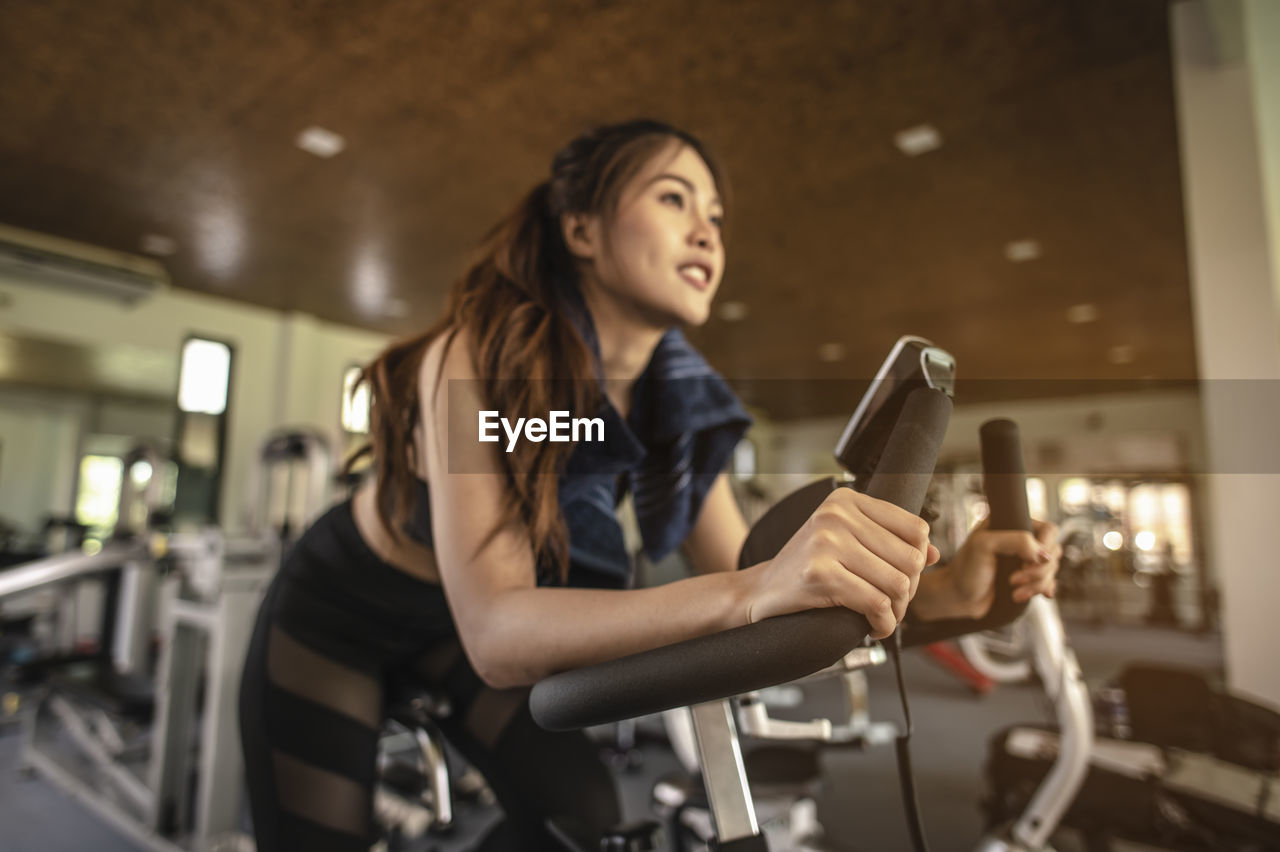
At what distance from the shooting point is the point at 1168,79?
3203mm

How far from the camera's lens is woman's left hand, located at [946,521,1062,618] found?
551 mm

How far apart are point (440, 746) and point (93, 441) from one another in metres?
8.18

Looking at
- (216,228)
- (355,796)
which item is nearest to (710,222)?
(355,796)

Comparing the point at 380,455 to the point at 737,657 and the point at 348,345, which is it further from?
the point at 348,345

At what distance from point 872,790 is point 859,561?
2.88 meters

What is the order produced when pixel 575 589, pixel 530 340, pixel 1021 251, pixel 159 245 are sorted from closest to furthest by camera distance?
1. pixel 575 589
2. pixel 530 340
3. pixel 1021 251
4. pixel 159 245

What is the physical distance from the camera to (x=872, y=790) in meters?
2.81

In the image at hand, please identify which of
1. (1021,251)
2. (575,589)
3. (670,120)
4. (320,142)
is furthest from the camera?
(1021,251)

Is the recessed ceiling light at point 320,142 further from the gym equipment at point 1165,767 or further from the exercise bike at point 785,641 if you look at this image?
the exercise bike at point 785,641

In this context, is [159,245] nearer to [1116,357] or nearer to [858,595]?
[1116,357]

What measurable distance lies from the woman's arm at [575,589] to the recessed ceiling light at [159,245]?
5.84 meters

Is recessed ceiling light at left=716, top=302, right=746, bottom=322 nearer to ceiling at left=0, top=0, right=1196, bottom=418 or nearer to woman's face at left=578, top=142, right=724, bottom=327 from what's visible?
woman's face at left=578, top=142, right=724, bottom=327

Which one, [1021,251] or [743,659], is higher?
[1021,251]

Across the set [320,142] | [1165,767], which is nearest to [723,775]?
[1165,767]
